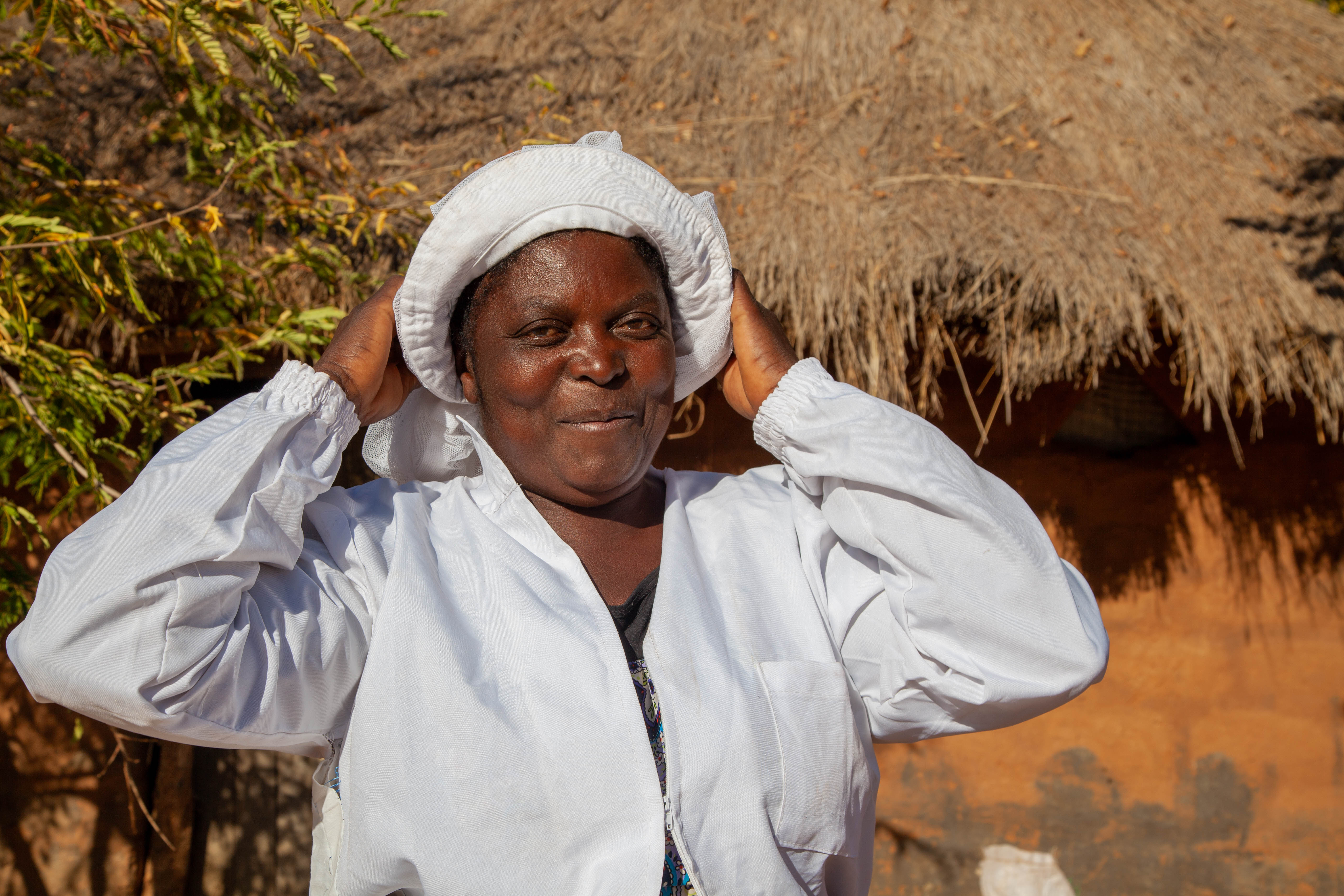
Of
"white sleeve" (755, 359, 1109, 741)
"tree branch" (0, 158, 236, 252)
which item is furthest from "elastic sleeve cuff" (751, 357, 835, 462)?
"tree branch" (0, 158, 236, 252)

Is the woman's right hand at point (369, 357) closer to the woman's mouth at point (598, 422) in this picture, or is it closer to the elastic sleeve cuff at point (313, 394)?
the elastic sleeve cuff at point (313, 394)

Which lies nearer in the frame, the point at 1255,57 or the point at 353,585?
the point at 353,585

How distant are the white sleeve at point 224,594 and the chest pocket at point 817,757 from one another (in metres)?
0.60

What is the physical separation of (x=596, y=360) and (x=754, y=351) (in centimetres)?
30

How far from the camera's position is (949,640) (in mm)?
1266

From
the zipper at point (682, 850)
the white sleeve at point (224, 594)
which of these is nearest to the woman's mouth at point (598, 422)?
the white sleeve at point (224, 594)

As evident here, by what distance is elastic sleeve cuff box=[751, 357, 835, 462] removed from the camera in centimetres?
138

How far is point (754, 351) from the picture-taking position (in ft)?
4.76

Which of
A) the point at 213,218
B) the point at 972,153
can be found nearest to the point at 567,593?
the point at 213,218

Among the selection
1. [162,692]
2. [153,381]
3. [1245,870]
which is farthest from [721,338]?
[1245,870]

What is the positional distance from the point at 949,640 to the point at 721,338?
0.59m

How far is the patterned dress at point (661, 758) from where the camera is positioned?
118 centimetres

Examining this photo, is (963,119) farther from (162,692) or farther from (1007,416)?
(162,692)

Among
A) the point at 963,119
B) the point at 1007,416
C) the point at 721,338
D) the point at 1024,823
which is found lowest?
the point at 1024,823
